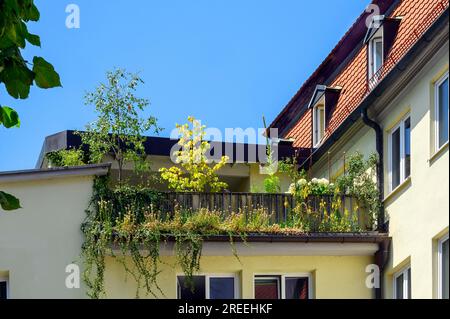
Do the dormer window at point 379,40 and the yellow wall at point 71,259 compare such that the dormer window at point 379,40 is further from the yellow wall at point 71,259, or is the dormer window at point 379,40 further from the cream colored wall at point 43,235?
the cream colored wall at point 43,235

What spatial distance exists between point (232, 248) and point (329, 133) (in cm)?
526

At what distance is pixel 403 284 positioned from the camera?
23.1m

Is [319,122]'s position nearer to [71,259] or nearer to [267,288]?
[267,288]

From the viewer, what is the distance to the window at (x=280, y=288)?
2375cm

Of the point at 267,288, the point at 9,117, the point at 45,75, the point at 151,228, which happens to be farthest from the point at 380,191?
the point at 45,75

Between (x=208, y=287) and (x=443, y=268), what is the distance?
164 inches

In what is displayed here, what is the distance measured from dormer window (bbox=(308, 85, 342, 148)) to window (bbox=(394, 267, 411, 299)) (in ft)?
19.1

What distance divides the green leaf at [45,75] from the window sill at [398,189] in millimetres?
10441

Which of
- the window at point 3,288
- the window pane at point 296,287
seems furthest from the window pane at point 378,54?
the window at point 3,288

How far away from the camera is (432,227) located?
21531mm

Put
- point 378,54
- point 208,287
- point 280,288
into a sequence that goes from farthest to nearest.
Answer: point 378,54
point 280,288
point 208,287
